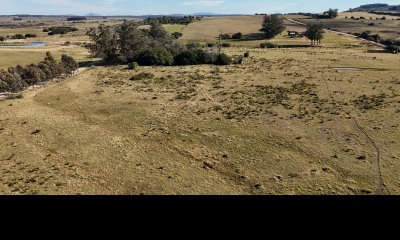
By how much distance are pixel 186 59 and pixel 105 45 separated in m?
19.3

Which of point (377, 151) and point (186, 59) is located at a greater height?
point (186, 59)

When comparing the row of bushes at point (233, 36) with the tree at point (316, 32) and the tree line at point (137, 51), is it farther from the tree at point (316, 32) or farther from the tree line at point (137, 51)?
the tree line at point (137, 51)

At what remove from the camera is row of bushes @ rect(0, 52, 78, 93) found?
48875mm

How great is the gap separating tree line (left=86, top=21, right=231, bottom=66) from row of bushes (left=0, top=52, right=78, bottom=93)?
46.1 feet

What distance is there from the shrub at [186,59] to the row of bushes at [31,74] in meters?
22.0

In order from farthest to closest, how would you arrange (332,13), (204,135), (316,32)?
1. (332,13)
2. (316,32)
3. (204,135)

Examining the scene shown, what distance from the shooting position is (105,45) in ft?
257

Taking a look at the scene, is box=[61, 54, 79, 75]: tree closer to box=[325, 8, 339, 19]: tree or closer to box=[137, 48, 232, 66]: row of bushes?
box=[137, 48, 232, 66]: row of bushes

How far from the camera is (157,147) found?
30.4 meters

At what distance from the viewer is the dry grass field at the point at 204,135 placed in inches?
952

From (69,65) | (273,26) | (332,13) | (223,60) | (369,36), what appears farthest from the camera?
(332,13)

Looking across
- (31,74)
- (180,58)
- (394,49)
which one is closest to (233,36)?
(394,49)

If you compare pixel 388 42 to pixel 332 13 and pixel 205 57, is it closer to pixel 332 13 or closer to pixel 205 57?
pixel 205 57

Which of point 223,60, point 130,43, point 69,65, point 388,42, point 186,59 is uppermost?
point 130,43
